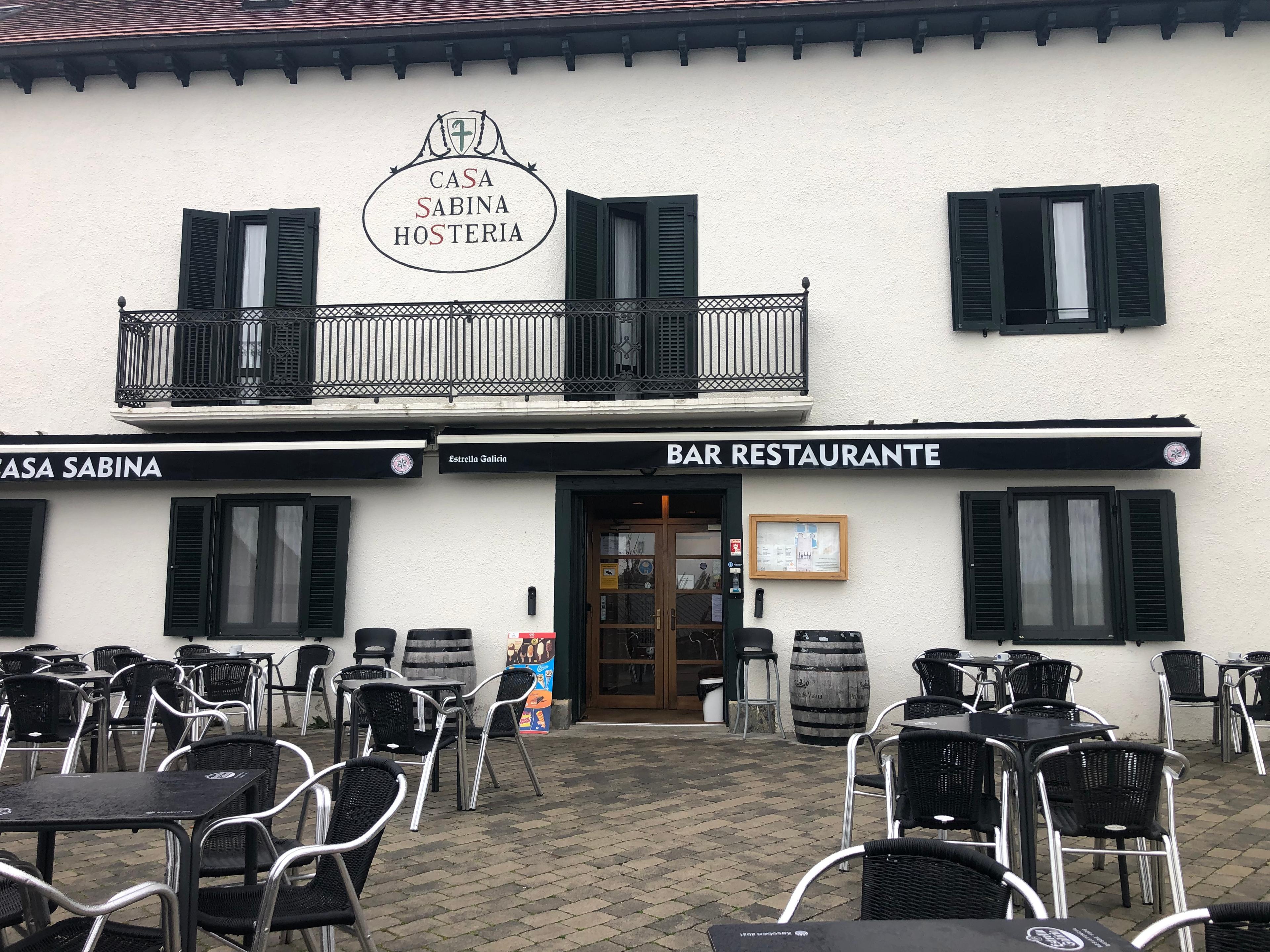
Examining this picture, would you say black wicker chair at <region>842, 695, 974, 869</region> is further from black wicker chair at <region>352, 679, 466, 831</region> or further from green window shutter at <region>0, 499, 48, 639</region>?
green window shutter at <region>0, 499, 48, 639</region>

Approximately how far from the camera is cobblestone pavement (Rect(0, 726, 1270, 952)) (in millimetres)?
4363

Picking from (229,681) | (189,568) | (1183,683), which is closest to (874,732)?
(229,681)

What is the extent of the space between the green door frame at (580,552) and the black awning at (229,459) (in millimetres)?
1567

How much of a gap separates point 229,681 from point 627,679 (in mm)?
4758

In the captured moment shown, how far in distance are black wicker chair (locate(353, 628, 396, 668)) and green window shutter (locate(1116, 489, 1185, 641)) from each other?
698 cm

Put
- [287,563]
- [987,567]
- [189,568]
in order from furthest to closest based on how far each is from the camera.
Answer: [287,563], [189,568], [987,567]

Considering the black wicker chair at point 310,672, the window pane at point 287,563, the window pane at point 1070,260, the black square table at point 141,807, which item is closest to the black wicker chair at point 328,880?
the black square table at point 141,807

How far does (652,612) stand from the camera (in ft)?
36.3

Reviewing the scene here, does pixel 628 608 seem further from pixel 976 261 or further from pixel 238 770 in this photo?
pixel 238 770

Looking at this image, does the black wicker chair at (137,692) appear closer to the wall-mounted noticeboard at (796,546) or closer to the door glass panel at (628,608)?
the door glass panel at (628,608)

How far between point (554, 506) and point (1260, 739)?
697cm

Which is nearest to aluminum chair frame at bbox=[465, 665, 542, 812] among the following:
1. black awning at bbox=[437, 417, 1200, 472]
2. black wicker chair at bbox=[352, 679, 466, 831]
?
black wicker chair at bbox=[352, 679, 466, 831]

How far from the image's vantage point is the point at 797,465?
9664 mm

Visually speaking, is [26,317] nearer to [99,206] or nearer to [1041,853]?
[99,206]
